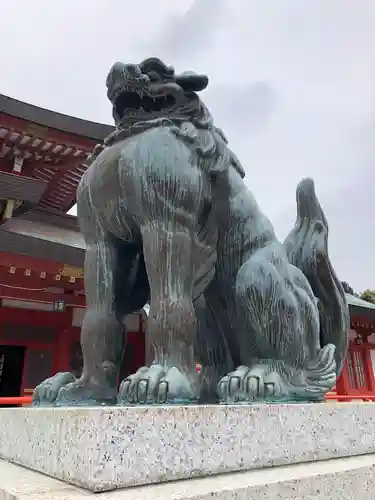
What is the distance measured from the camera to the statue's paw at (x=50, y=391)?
1.27 m

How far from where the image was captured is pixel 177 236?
1.29 meters

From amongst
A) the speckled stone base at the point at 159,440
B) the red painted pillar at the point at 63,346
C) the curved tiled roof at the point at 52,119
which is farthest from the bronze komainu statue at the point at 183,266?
the curved tiled roof at the point at 52,119

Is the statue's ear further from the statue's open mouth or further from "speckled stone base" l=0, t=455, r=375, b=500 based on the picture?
"speckled stone base" l=0, t=455, r=375, b=500

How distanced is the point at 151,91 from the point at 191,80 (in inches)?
5.3

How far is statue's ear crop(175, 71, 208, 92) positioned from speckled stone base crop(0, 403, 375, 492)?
0.98 meters

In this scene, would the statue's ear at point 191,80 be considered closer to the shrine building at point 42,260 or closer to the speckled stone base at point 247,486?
the speckled stone base at point 247,486

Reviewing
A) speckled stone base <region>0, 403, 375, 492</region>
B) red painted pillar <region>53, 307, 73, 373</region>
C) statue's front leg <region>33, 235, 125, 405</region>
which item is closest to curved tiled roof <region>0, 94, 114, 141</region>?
red painted pillar <region>53, 307, 73, 373</region>

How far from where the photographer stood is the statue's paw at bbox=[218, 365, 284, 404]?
3.94 ft

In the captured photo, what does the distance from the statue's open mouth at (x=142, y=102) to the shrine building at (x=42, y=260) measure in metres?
3.55

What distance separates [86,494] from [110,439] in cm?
9

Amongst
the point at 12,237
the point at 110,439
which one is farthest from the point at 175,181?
the point at 12,237

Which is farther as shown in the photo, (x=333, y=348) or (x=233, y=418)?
(x=333, y=348)

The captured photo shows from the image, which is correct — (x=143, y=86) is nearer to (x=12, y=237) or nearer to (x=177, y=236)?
(x=177, y=236)

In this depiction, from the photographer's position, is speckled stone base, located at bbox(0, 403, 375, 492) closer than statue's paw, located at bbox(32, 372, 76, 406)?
Yes
